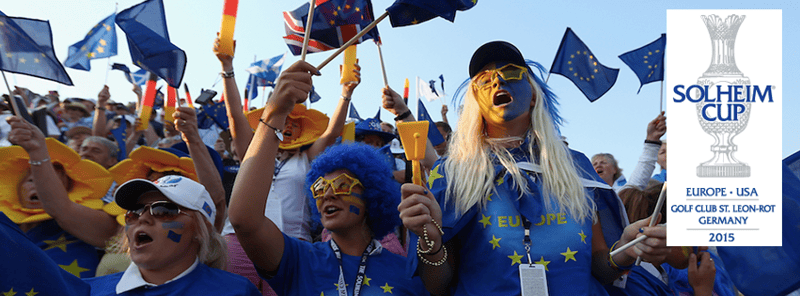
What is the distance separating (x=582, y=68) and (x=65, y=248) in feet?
18.1

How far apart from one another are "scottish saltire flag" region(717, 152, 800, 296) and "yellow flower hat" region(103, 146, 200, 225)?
3.25 m

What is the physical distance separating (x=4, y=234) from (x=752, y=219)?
2.88 m

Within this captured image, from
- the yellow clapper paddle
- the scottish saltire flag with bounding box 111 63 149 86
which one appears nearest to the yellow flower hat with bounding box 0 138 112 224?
the yellow clapper paddle

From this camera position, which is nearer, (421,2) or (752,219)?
(752,219)

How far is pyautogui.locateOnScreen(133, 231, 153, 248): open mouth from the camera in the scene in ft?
8.95

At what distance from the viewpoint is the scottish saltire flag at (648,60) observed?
7.14 metres

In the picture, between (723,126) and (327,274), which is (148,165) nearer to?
(327,274)

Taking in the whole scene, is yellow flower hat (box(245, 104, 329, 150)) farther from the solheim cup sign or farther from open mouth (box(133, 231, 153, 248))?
the solheim cup sign

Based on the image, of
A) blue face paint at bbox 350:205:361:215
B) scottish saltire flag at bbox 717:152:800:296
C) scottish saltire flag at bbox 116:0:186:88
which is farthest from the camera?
scottish saltire flag at bbox 116:0:186:88

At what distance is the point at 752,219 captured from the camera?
7.33 ft

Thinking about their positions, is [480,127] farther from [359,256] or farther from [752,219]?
[752,219]

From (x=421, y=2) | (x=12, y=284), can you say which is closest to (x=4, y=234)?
(x=12, y=284)

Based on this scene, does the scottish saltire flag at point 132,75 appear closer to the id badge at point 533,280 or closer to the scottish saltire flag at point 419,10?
the scottish saltire flag at point 419,10

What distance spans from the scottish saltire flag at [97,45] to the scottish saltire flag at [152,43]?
148 inches
